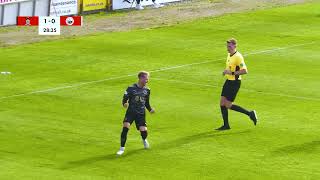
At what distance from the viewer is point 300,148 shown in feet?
78.2

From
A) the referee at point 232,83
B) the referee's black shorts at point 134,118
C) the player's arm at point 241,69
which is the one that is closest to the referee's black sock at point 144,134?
the referee's black shorts at point 134,118

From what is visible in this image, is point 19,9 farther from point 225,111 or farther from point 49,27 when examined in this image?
point 225,111

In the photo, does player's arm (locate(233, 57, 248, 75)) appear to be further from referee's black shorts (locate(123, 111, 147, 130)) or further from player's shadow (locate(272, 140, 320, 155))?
referee's black shorts (locate(123, 111, 147, 130))

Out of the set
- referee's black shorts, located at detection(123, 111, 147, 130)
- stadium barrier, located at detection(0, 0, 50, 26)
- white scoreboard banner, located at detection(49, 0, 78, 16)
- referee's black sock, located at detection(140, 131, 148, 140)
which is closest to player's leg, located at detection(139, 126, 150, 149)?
referee's black sock, located at detection(140, 131, 148, 140)

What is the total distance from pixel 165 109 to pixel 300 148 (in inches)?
236

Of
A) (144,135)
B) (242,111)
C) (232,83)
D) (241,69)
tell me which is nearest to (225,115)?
(242,111)

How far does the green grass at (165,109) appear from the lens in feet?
73.3

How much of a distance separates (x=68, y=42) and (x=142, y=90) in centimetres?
2010

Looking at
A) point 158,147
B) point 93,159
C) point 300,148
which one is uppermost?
point 300,148

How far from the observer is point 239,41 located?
1686 inches

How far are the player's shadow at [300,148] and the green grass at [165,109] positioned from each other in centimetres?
3

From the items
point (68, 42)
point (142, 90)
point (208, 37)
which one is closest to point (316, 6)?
point (208, 37)

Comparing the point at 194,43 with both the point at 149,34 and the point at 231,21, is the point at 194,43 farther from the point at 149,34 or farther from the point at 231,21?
the point at 231,21

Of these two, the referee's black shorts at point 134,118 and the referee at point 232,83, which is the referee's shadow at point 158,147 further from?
the referee's black shorts at point 134,118
